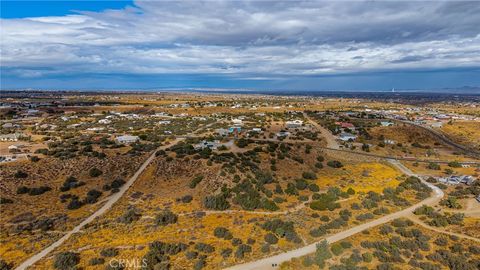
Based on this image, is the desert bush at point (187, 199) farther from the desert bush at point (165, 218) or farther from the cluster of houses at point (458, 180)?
the cluster of houses at point (458, 180)

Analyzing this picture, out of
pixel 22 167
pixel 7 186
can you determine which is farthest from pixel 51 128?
pixel 7 186

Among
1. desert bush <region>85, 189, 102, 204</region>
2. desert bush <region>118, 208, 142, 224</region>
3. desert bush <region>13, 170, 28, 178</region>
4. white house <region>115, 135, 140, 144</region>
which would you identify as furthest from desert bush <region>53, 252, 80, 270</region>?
white house <region>115, 135, 140, 144</region>

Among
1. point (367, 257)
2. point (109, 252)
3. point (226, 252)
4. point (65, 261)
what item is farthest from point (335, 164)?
point (65, 261)

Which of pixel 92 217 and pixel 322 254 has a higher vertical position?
pixel 322 254

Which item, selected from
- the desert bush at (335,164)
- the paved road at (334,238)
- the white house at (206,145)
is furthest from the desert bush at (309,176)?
the white house at (206,145)

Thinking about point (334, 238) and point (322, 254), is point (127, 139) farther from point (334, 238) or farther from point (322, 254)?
point (322, 254)

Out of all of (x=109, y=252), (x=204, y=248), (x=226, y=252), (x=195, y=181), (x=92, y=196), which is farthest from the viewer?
(x=195, y=181)

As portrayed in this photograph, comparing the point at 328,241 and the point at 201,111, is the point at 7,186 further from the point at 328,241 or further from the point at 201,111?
the point at 201,111

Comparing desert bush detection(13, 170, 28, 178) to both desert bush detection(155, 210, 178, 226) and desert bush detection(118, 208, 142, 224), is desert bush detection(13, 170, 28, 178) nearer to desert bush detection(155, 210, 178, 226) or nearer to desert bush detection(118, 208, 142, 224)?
desert bush detection(118, 208, 142, 224)
